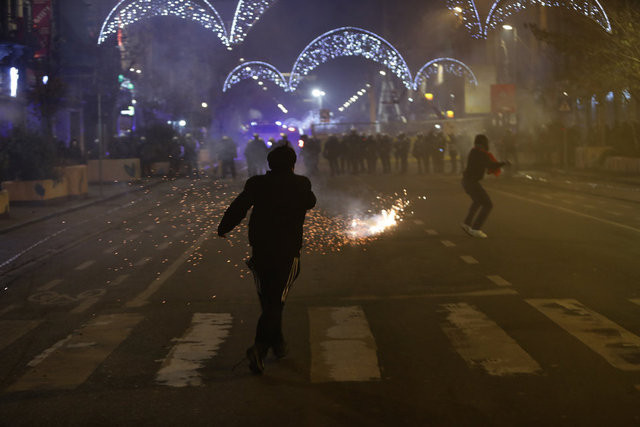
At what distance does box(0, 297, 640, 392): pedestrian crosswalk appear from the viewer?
6.41m

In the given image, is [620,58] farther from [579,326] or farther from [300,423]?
[300,423]

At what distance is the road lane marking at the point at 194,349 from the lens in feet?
20.7

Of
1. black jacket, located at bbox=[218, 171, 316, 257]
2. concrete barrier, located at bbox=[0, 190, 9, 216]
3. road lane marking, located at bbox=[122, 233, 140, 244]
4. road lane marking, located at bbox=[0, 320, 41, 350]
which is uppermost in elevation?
black jacket, located at bbox=[218, 171, 316, 257]

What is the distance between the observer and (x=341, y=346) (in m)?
7.25

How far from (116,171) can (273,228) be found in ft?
102

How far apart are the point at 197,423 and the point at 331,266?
6933 mm

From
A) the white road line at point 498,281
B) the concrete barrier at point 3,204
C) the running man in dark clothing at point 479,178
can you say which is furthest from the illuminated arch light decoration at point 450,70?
the white road line at point 498,281

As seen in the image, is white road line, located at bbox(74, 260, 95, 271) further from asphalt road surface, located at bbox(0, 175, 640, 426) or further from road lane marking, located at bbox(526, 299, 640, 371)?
road lane marking, located at bbox(526, 299, 640, 371)

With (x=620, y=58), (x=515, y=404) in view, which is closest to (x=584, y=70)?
(x=620, y=58)

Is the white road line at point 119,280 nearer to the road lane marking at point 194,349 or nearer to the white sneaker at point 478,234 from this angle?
the road lane marking at point 194,349

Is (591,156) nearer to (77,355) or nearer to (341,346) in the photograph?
(341,346)

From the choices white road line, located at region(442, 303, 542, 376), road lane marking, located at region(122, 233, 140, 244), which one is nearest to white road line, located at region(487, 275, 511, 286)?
white road line, located at region(442, 303, 542, 376)

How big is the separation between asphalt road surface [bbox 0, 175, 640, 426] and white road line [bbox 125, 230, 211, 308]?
0.11 feet

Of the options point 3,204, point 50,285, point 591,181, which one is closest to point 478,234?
point 50,285
